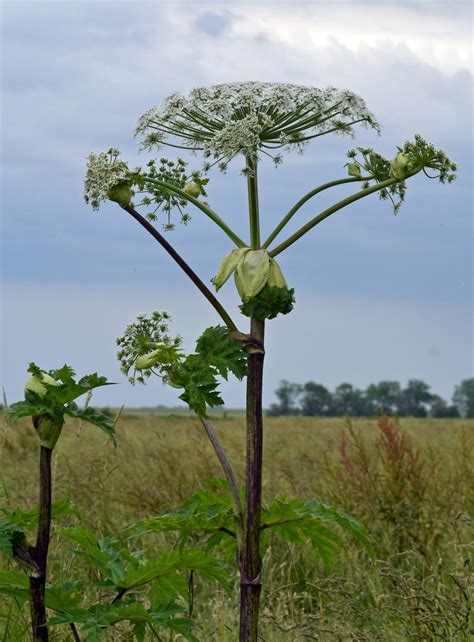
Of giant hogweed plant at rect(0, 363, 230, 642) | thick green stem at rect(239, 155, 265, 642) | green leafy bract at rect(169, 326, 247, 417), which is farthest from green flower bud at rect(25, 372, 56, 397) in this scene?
thick green stem at rect(239, 155, 265, 642)

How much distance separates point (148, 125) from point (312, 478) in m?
5.30

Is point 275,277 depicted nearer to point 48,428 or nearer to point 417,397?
point 48,428

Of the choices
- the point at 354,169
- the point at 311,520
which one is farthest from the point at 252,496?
the point at 354,169

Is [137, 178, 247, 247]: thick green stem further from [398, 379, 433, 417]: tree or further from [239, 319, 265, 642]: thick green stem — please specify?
[398, 379, 433, 417]: tree

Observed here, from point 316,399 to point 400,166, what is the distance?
272 ft

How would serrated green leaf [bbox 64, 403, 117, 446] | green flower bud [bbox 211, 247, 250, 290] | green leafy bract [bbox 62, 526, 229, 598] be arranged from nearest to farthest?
serrated green leaf [bbox 64, 403, 117, 446] → green leafy bract [bbox 62, 526, 229, 598] → green flower bud [bbox 211, 247, 250, 290]

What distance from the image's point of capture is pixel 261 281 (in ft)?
8.01

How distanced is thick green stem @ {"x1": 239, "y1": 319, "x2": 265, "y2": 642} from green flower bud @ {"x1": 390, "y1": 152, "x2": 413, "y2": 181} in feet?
2.06

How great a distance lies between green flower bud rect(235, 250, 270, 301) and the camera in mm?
2439

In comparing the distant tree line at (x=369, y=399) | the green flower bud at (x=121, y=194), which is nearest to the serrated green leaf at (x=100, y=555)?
the green flower bud at (x=121, y=194)

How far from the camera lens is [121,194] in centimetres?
259

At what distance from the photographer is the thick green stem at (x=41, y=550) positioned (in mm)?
2367

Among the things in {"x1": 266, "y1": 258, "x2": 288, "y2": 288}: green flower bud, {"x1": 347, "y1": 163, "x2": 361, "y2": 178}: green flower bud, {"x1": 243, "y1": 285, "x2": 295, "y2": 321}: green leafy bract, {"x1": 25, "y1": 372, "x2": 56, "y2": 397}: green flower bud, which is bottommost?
{"x1": 25, "y1": 372, "x2": 56, "y2": 397}: green flower bud

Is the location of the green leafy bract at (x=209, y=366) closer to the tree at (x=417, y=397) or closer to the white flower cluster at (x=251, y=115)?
the white flower cluster at (x=251, y=115)
